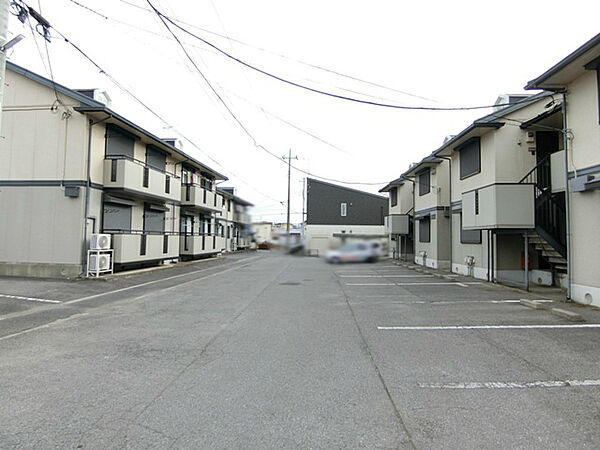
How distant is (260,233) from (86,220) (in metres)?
16.5

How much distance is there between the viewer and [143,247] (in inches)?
784

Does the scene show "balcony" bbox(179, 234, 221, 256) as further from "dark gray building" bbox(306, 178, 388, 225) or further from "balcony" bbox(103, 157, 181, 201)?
"dark gray building" bbox(306, 178, 388, 225)

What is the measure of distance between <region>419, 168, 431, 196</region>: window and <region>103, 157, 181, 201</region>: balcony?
14748mm

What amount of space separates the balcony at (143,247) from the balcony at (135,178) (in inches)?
86.4

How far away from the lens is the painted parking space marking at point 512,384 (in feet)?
15.6

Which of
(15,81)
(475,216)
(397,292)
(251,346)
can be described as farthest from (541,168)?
(15,81)

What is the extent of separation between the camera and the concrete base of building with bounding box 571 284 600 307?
9.98 metres

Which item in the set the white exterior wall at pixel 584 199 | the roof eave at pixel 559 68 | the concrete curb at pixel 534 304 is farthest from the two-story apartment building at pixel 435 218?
the concrete curb at pixel 534 304

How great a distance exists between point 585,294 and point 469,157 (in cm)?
911

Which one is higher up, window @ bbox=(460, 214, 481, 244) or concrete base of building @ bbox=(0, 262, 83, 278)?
window @ bbox=(460, 214, 481, 244)

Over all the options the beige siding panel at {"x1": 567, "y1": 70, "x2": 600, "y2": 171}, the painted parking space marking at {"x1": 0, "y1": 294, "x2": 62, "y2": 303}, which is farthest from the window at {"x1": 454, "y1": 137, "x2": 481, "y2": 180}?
the painted parking space marking at {"x1": 0, "y1": 294, "x2": 62, "y2": 303}

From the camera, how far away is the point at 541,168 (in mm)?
13992

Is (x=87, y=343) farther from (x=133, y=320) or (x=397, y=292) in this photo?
(x=397, y=292)

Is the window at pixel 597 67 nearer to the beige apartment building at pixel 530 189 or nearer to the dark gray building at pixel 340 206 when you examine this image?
the beige apartment building at pixel 530 189
